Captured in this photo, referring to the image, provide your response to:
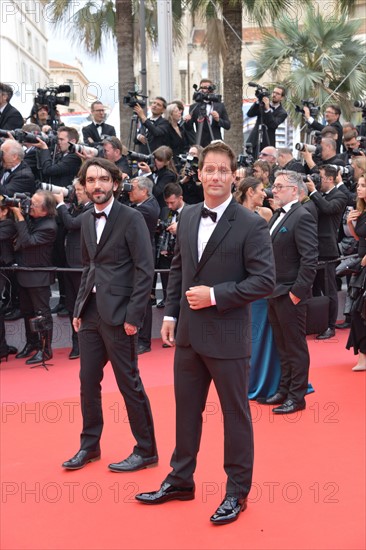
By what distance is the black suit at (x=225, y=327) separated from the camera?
3770mm

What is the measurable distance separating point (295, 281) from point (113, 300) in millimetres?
1738

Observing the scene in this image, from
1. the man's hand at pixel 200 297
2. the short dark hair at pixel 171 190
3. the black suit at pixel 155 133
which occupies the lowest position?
the man's hand at pixel 200 297

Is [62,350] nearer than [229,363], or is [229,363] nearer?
[229,363]

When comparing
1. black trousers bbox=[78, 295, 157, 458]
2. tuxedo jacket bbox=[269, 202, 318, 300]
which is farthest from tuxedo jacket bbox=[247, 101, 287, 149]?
black trousers bbox=[78, 295, 157, 458]

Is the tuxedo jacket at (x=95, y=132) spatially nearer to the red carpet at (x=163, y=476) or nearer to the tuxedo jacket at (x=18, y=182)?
the tuxedo jacket at (x=18, y=182)

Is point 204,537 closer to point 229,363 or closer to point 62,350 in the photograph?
point 229,363

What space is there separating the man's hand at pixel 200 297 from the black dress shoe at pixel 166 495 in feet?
3.38

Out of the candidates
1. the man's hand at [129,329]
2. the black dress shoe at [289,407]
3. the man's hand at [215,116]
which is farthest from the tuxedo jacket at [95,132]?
the man's hand at [129,329]

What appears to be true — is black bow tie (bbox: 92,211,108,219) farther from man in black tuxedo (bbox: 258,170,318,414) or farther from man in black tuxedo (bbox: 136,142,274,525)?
man in black tuxedo (bbox: 258,170,318,414)

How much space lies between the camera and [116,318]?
441cm

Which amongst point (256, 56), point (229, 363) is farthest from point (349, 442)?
point (256, 56)

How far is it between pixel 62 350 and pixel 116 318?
3.65m

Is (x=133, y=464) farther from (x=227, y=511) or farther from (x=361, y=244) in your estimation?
(x=361, y=244)

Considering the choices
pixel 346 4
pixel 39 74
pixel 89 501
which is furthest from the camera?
pixel 39 74
